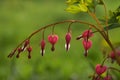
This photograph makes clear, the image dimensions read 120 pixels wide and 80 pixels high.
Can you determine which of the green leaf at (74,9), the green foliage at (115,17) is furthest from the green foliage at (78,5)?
the green foliage at (115,17)

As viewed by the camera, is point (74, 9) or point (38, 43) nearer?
point (74, 9)

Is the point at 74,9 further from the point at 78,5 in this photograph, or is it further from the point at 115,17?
the point at 115,17

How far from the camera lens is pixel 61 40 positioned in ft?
32.1

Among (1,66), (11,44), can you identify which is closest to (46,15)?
(11,44)

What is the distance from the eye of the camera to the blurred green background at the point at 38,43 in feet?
16.7

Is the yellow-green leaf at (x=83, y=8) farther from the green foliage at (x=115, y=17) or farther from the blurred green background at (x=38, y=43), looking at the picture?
the blurred green background at (x=38, y=43)

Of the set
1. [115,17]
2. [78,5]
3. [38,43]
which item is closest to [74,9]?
[78,5]

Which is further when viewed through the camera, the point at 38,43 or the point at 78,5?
the point at 38,43

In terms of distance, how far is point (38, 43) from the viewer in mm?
9086

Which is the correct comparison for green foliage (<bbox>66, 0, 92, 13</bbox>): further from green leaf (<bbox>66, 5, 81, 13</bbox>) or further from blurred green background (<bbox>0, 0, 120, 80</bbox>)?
blurred green background (<bbox>0, 0, 120, 80</bbox>)

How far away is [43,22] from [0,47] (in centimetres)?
366

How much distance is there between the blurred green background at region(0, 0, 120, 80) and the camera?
5098mm

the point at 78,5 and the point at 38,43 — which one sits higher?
the point at 78,5

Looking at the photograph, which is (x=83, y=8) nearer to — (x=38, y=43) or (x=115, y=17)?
(x=115, y=17)
